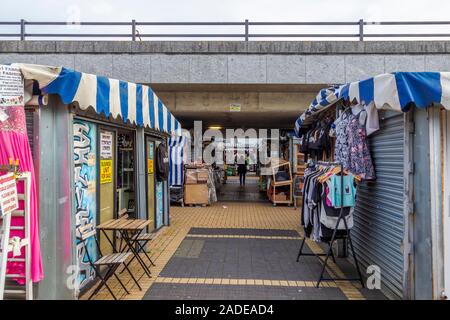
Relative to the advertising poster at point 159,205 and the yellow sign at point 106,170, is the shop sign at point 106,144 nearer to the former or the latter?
the yellow sign at point 106,170

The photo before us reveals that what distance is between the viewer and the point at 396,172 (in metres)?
4.14

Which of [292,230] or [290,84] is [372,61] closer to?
[290,84]

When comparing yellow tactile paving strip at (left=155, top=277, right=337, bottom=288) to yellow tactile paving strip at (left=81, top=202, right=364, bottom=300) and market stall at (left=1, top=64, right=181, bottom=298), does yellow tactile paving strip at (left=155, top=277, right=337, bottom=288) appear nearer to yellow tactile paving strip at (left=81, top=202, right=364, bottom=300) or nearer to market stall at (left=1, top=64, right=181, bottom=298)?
yellow tactile paving strip at (left=81, top=202, right=364, bottom=300)

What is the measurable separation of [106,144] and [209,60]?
5.37 meters

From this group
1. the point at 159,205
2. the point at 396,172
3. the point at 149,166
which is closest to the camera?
the point at 396,172

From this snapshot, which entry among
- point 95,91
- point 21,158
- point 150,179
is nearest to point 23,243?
point 21,158

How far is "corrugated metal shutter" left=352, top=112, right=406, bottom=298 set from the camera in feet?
13.2

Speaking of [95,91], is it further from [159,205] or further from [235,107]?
[235,107]

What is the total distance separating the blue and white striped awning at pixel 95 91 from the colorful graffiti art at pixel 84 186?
38 centimetres

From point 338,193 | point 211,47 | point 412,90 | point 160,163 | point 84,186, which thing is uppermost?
point 211,47

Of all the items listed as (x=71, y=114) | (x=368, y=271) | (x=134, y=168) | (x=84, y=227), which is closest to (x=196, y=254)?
(x=134, y=168)

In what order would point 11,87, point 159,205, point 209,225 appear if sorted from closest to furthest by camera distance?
point 11,87 → point 159,205 → point 209,225

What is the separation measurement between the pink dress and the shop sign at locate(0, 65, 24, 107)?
57 mm
